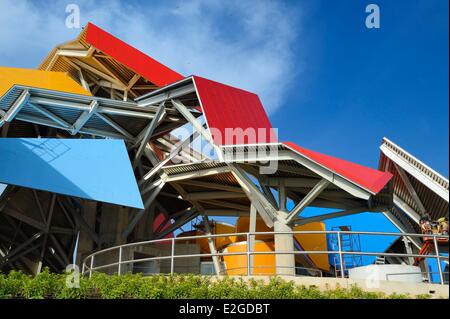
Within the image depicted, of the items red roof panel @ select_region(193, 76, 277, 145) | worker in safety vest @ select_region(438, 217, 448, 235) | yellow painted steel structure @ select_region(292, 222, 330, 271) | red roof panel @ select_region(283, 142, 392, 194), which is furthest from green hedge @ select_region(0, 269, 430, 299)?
yellow painted steel structure @ select_region(292, 222, 330, 271)

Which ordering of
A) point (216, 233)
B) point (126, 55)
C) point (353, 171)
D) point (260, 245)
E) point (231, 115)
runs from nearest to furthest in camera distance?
point (353, 171), point (260, 245), point (231, 115), point (126, 55), point (216, 233)

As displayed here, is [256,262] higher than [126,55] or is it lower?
lower

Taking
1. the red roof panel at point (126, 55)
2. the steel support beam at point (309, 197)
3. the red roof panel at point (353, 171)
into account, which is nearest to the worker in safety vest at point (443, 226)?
the red roof panel at point (353, 171)

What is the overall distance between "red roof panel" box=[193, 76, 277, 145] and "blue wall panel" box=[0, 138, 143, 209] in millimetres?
3835

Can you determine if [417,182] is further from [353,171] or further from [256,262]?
[256,262]

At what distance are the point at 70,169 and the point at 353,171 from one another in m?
10.0

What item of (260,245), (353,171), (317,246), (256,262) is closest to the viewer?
(353,171)

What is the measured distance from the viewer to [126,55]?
26688 mm

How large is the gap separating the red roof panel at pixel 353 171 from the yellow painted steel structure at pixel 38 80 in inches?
485

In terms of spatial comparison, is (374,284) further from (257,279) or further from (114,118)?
(114,118)

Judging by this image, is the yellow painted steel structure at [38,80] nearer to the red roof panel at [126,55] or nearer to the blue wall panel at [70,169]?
the red roof panel at [126,55]

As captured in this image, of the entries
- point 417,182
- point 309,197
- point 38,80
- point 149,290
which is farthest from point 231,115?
point 149,290

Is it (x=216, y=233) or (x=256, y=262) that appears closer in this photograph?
(x=256, y=262)
